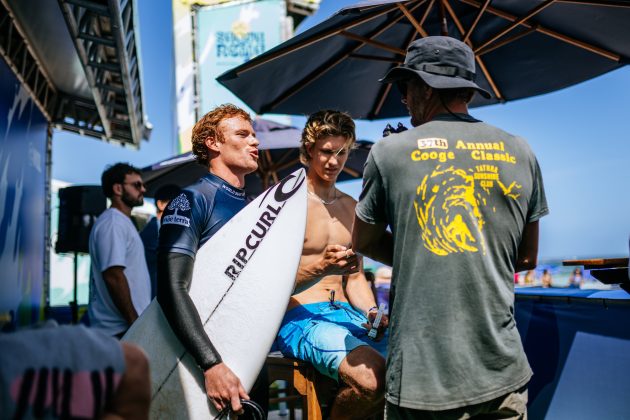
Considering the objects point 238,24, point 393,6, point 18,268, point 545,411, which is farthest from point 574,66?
point 238,24

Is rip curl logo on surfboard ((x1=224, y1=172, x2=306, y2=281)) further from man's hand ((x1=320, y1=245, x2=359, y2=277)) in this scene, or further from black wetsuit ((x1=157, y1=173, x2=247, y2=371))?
man's hand ((x1=320, y1=245, x2=359, y2=277))

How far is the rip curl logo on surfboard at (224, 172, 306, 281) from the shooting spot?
8.49ft

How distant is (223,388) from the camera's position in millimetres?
2189

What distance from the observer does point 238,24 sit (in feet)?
46.6

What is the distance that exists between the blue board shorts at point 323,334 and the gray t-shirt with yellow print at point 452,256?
0.74m

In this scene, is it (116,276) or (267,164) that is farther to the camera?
(267,164)

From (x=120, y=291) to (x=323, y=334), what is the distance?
1.99 m

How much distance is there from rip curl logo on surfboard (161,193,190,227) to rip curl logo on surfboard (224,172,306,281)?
→ 1.03 feet

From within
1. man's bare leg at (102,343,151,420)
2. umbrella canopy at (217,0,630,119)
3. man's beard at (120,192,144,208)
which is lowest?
man's bare leg at (102,343,151,420)

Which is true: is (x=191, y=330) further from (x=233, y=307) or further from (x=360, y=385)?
(x=360, y=385)

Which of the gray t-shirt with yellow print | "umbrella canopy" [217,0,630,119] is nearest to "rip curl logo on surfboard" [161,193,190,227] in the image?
the gray t-shirt with yellow print

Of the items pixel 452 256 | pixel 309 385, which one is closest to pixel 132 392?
pixel 452 256

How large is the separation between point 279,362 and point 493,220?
5.45 feet

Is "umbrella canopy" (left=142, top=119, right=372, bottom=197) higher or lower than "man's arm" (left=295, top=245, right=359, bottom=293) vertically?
higher
